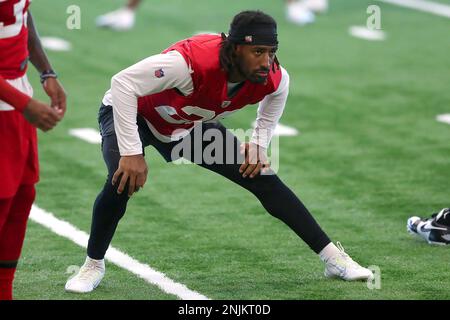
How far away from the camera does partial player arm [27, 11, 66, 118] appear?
531cm

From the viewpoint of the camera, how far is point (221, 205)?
8297 mm

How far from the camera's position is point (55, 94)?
5.33m

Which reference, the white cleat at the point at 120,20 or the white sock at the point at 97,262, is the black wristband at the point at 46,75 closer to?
the white sock at the point at 97,262

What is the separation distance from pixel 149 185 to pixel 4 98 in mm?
3976

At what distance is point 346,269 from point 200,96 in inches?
49.0

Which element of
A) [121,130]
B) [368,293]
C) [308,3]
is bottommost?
[308,3]

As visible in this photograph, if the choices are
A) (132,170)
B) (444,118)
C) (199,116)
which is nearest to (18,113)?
(132,170)

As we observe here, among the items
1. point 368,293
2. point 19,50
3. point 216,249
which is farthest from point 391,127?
point 19,50

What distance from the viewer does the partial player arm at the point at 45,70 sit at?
5.31 meters

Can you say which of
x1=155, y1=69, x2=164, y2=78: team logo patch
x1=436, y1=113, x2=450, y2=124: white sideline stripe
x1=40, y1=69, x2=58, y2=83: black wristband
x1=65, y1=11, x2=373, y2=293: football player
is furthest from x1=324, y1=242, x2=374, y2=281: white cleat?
x1=436, y1=113, x2=450, y2=124: white sideline stripe

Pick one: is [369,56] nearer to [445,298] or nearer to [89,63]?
[89,63]

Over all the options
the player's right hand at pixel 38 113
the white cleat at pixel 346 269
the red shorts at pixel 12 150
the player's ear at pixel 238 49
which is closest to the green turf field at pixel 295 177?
the white cleat at pixel 346 269

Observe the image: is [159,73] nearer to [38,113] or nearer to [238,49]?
[238,49]

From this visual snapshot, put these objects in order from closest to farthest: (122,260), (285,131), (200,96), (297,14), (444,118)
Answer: (200,96), (122,260), (285,131), (444,118), (297,14)
